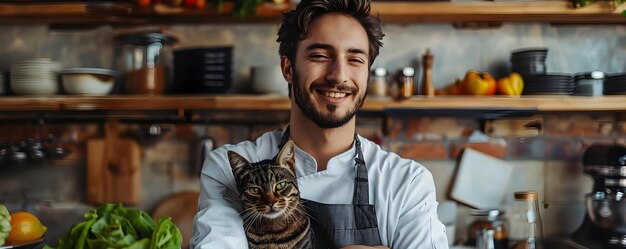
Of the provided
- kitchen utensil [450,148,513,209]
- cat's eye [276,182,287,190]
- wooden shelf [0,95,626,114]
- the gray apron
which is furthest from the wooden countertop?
cat's eye [276,182,287,190]

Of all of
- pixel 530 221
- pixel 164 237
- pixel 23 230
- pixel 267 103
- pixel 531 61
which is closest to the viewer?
pixel 164 237

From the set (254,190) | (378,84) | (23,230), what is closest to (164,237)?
(254,190)

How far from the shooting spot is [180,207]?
2.75m

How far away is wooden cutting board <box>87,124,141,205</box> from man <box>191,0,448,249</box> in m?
1.60

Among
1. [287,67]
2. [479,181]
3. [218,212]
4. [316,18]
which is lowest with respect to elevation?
[479,181]

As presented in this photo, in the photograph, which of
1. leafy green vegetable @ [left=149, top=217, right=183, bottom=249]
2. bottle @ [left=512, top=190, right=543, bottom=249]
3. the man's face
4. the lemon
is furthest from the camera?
bottle @ [left=512, top=190, right=543, bottom=249]

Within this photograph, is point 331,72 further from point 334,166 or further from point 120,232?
point 120,232

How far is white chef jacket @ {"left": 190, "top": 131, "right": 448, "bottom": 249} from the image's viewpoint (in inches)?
47.6

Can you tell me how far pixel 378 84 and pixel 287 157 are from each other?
146cm

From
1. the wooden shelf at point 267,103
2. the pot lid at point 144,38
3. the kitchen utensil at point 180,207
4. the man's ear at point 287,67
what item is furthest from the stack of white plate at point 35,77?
the man's ear at point 287,67

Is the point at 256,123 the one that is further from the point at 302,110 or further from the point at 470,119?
the point at 302,110

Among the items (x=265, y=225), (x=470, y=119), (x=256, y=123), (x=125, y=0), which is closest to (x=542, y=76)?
(x=470, y=119)

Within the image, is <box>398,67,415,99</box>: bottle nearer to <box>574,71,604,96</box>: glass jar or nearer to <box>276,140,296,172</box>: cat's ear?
<box>574,71,604,96</box>: glass jar

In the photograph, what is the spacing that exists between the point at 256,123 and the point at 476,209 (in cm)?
118
